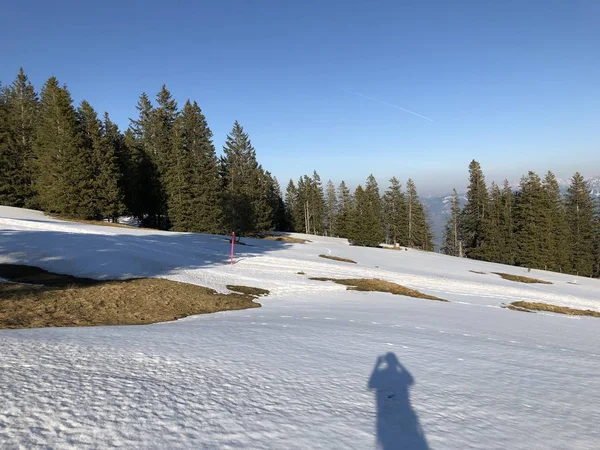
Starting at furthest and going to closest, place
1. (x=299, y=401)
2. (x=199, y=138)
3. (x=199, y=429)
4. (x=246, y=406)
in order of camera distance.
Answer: (x=199, y=138), (x=299, y=401), (x=246, y=406), (x=199, y=429)

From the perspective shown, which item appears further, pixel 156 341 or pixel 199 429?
pixel 156 341

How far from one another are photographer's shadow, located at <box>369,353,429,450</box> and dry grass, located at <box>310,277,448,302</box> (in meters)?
13.9

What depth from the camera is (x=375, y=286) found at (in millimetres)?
21406

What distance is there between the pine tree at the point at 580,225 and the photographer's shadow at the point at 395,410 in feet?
235

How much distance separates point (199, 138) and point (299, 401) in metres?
59.9

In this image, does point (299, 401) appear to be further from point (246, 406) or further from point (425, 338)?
point (425, 338)

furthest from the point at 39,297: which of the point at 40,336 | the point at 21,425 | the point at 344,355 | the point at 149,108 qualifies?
the point at 149,108

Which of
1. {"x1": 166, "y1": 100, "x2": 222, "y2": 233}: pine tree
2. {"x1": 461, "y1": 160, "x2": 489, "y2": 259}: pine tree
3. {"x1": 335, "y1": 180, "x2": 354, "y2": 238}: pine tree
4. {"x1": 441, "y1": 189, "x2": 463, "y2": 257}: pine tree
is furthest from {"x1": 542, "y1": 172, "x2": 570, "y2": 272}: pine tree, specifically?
{"x1": 166, "y1": 100, "x2": 222, "y2": 233}: pine tree

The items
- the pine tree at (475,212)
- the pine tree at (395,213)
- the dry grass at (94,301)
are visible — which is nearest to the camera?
the dry grass at (94,301)

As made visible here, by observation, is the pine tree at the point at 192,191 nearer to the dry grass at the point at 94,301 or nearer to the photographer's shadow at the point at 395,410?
the dry grass at the point at 94,301

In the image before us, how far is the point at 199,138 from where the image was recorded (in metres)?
59.2

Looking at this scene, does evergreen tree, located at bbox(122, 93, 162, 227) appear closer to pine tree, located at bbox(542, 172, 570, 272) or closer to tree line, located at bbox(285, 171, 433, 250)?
tree line, located at bbox(285, 171, 433, 250)

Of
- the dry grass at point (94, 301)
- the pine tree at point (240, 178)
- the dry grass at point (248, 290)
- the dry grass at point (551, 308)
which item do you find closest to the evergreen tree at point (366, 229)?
the pine tree at point (240, 178)

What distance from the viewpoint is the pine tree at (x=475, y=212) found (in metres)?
65.1
